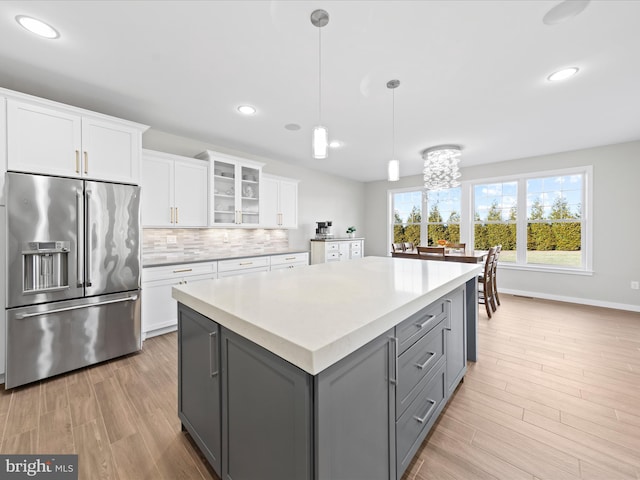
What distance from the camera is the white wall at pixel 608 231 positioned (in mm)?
4004

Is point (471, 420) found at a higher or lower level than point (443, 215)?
lower

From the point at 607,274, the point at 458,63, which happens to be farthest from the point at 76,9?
the point at 607,274

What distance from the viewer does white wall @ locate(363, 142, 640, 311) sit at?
400 cm

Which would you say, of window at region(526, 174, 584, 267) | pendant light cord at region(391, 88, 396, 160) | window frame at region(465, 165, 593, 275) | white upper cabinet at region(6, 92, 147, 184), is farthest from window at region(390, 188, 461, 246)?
white upper cabinet at region(6, 92, 147, 184)

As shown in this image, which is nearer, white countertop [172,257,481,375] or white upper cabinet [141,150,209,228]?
white countertop [172,257,481,375]

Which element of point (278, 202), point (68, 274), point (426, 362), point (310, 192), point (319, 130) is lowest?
point (426, 362)

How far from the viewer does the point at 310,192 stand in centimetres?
568

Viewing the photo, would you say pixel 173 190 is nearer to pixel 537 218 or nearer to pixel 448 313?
pixel 448 313

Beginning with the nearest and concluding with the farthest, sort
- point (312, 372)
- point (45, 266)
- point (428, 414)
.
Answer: point (312, 372)
point (428, 414)
point (45, 266)

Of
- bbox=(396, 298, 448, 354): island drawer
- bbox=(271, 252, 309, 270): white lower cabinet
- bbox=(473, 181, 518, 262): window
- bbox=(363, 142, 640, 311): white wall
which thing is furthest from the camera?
bbox=(473, 181, 518, 262): window

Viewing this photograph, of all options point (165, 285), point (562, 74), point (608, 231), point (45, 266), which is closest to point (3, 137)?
point (45, 266)

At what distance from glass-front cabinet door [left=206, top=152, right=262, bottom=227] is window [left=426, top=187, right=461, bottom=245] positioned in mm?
3955

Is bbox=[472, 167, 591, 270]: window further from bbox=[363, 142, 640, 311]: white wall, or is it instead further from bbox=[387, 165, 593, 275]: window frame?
bbox=[363, 142, 640, 311]: white wall

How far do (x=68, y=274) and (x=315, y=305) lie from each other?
2.44m
